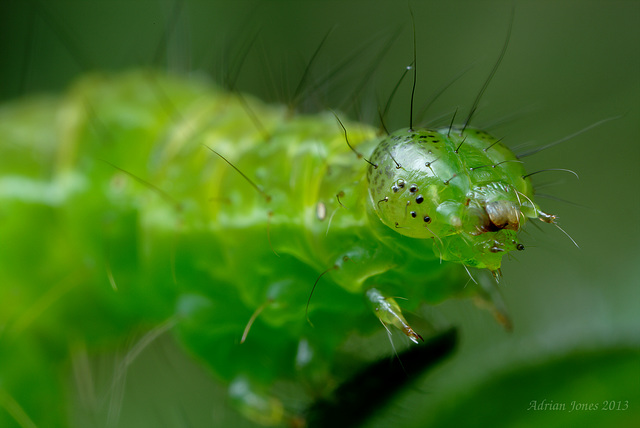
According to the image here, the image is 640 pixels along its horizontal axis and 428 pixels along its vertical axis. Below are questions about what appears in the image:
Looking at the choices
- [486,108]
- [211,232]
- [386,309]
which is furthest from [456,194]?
[486,108]

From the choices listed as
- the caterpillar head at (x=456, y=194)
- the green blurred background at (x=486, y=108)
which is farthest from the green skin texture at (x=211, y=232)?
the green blurred background at (x=486, y=108)

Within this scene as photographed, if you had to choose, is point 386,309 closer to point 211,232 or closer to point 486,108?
point 211,232

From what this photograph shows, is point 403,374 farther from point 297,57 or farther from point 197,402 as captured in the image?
point 297,57

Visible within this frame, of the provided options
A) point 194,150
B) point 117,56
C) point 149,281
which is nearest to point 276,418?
point 149,281

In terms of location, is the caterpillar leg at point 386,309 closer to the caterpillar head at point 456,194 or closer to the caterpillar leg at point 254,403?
the caterpillar head at point 456,194

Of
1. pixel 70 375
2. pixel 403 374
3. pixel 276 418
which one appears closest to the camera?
pixel 403 374
